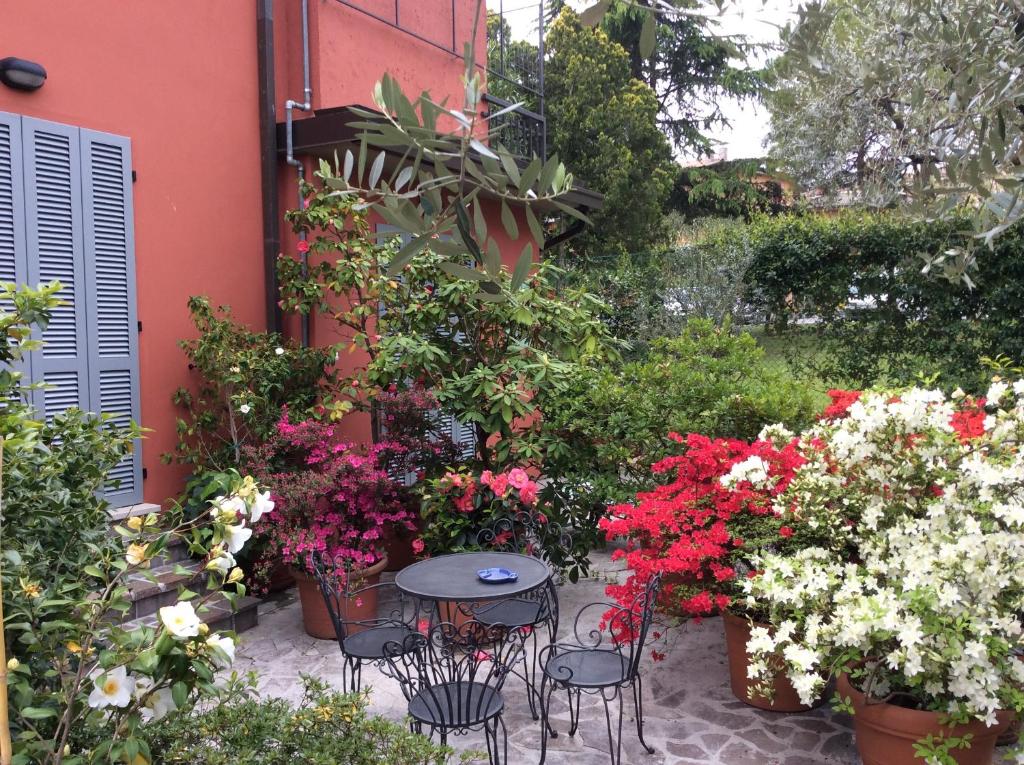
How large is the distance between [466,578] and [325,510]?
5.30ft

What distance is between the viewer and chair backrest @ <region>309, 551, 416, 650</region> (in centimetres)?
405

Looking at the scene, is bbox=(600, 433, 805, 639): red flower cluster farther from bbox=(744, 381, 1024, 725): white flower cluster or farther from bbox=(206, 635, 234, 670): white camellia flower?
bbox=(206, 635, 234, 670): white camellia flower

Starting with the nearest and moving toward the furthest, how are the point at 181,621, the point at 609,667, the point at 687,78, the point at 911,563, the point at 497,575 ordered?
the point at 181,621
the point at 911,563
the point at 609,667
the point at 497,575
the point at 687,78

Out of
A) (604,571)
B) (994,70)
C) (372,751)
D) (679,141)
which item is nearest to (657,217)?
(679,141)

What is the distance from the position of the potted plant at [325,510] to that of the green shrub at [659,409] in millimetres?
1263

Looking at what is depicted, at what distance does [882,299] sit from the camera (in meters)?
8.59

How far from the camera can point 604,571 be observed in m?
6.50

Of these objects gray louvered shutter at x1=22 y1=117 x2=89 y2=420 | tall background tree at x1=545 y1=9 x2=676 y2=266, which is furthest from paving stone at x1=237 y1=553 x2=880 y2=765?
tall background tree at x1=545 y1=9 x2=676 y2=266

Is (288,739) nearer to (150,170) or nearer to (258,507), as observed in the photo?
(258,507)

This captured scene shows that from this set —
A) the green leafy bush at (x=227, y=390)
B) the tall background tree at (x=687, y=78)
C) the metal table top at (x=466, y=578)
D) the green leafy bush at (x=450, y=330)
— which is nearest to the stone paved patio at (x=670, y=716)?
the metal table top at (x=466, y=578)

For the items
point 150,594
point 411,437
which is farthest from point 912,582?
point 150,594

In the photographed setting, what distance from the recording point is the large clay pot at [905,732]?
9.87ft

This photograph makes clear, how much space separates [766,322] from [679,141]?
14.2m

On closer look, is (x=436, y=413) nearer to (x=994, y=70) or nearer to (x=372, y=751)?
(x=372, y=751)
